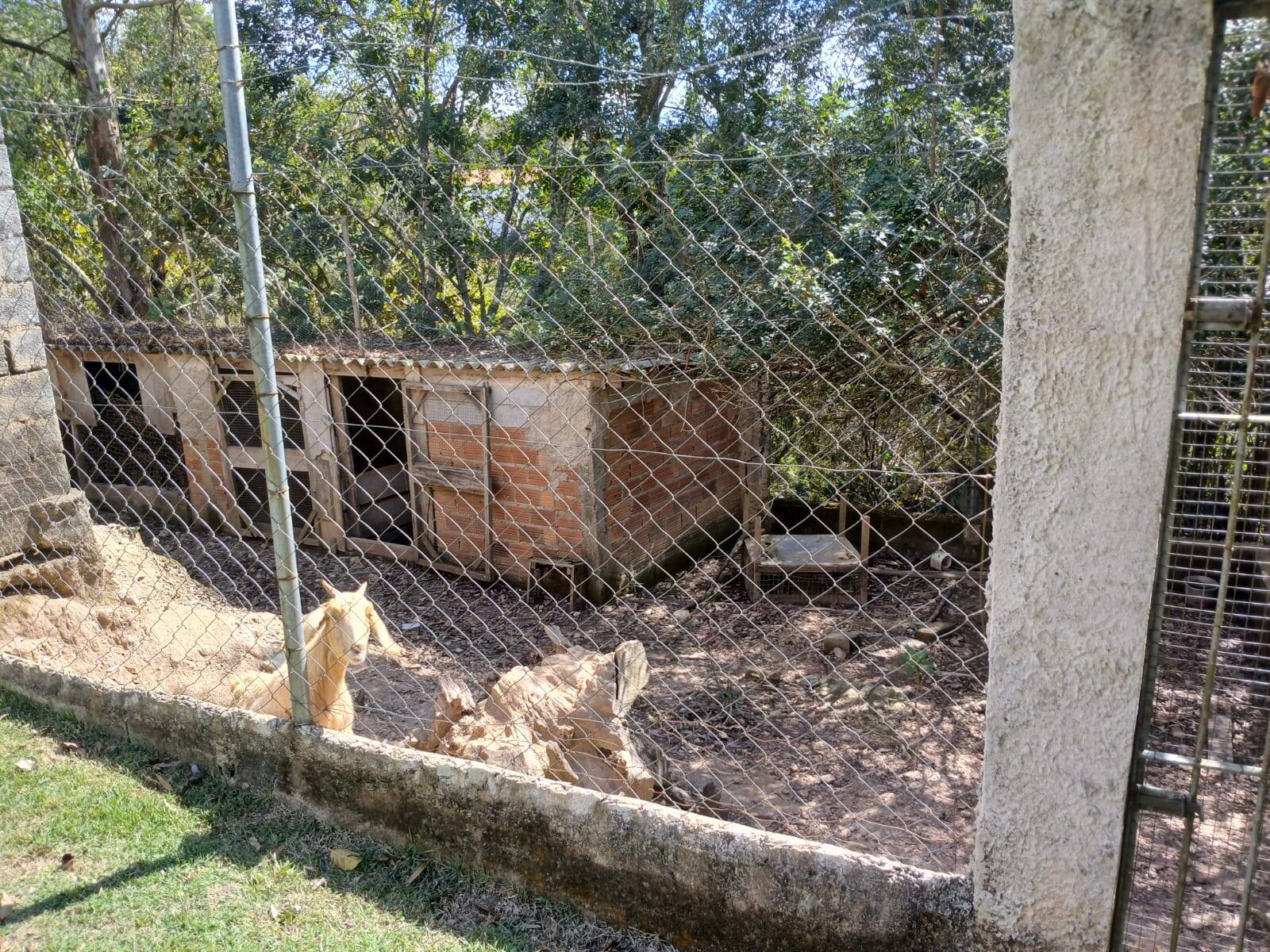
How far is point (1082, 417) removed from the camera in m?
1.66

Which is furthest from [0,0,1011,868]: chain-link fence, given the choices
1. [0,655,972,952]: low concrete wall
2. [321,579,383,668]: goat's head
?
[0,655,972,952]: low concrete wall

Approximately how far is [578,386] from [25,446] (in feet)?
14.5

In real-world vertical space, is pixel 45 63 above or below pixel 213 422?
above

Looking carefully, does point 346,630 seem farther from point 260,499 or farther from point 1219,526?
point 260,499

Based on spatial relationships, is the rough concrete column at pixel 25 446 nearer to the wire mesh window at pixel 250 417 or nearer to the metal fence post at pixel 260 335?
the metal fence post at pixel 260 335

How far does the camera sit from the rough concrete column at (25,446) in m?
4.38

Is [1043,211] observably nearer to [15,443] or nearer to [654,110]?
[15,443]

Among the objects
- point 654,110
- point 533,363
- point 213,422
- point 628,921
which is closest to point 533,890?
point 628,921

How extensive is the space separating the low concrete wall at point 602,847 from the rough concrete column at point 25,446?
2.13m

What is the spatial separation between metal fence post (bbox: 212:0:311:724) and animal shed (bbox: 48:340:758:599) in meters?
4.26

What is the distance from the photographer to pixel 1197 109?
1.50 meters

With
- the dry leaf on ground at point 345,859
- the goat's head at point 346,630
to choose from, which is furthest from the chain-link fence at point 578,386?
the dry leaf on ground at point 345,859

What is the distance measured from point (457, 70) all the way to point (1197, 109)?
38.0 ft

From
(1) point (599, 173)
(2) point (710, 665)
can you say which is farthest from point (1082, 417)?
(1) point (599, 173)
